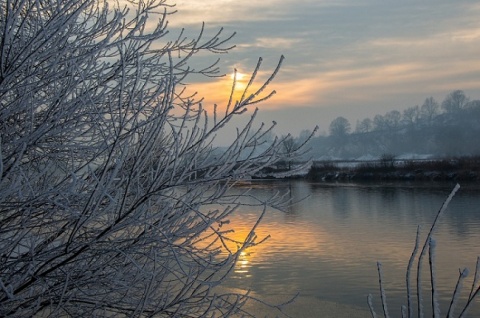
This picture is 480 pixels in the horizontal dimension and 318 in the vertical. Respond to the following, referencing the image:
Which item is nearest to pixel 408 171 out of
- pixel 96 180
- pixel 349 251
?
pixel 349 251

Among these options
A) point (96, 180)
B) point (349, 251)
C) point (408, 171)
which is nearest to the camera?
point (96, 180)

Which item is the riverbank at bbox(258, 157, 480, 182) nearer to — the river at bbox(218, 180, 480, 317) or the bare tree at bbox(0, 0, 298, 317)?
the river at bbox(218, 180, 480, 317)

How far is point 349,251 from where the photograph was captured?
496 inches

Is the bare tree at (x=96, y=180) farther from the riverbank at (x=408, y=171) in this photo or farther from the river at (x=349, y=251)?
the riverbank at (x=408, y=171)

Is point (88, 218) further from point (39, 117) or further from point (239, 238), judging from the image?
point (239, 238)

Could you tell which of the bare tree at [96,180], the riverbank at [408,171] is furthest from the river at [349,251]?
the riverbank at [408,171]

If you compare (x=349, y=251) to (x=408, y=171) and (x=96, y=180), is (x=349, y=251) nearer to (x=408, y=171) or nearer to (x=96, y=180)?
(x=96, y=180)

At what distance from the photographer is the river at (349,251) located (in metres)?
9.56

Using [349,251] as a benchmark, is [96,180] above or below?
above

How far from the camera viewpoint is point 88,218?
2553 millimetres

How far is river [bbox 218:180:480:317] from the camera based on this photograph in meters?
9.56

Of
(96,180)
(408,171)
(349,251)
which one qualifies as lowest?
(349,251)

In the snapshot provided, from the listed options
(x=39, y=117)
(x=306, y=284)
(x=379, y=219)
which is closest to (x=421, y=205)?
(x=379, y=219)

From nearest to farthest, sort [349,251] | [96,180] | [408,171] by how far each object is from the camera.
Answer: [96,180] < [349,251] < [408,171]
